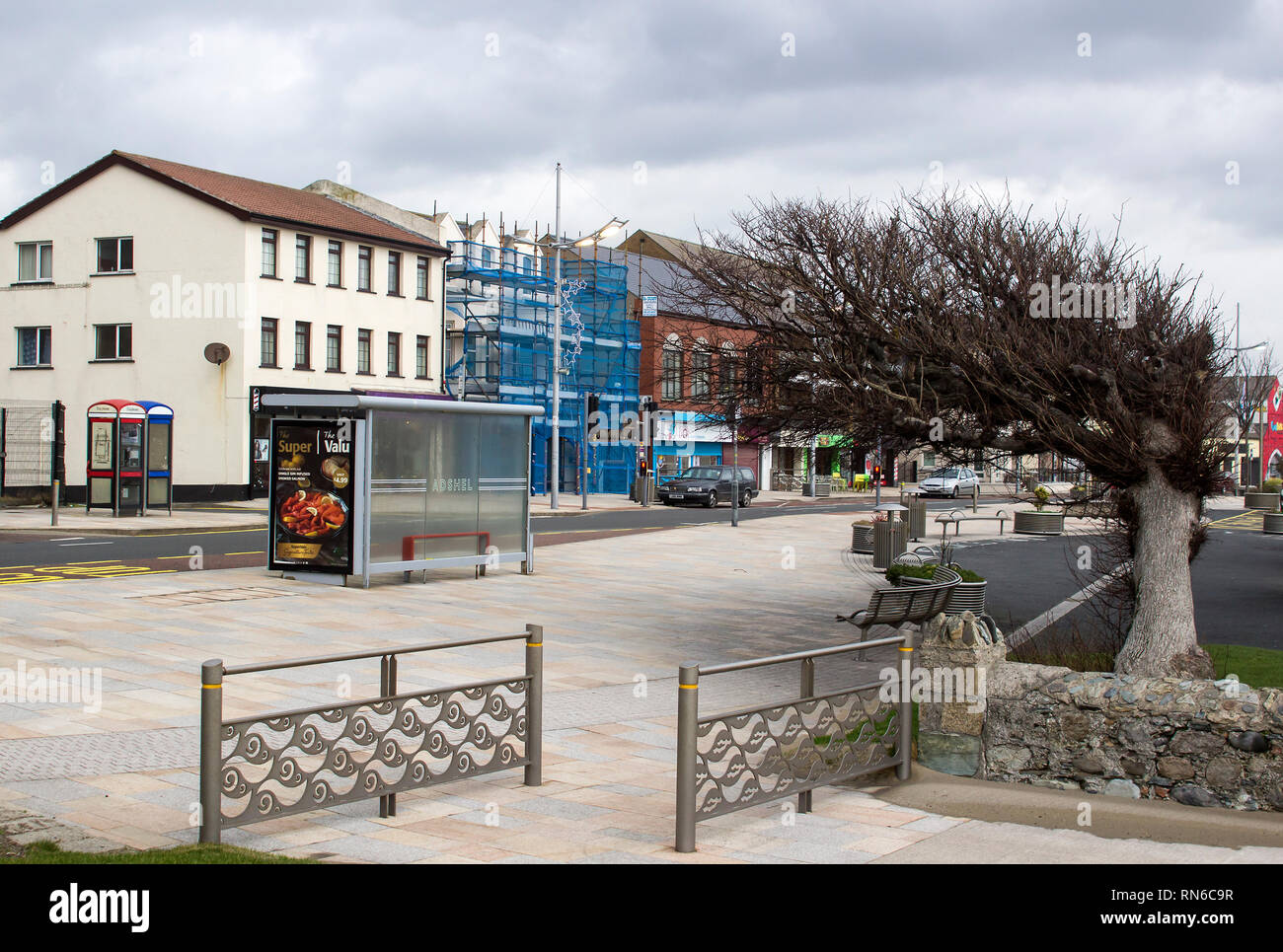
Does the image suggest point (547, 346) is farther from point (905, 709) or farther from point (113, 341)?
point (905, 709)

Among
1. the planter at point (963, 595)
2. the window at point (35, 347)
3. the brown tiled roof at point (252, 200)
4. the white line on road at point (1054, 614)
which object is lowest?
the white line on road at point (1054, 614)

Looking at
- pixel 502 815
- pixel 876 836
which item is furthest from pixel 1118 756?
pixel 502 815

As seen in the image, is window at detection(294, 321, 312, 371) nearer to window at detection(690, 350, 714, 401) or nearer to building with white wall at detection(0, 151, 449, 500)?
building with white wall at detection(0, 151, 449, 500)

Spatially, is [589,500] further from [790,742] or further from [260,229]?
[790,742]

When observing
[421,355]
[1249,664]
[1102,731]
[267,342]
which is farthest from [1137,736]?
[421,355]

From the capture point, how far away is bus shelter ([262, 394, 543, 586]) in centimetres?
1709

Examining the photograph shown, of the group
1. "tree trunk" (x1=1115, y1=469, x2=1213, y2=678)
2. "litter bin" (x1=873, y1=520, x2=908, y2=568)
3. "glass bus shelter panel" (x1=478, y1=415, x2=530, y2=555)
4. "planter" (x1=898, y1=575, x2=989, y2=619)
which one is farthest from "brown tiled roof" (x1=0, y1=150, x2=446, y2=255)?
"tree trunk" (x1=1115, y1=469, x2=1213, y2=678)

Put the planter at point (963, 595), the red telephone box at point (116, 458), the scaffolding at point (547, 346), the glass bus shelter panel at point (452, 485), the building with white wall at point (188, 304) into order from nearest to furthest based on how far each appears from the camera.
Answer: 1. the planter at point (963, 595)
2. the glass bus shelter panel at point (452, 485)
3. the red telephone box at point (116, 458)
4. the building with white wall at point (188, 304)
5. the scaffolding at point (547, 346)

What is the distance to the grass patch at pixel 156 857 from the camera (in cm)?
545

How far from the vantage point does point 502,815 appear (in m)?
6.80

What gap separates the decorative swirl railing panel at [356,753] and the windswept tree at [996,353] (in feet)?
17.3

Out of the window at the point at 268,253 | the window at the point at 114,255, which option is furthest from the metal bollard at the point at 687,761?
the window at the point at 114,255

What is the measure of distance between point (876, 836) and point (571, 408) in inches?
1811

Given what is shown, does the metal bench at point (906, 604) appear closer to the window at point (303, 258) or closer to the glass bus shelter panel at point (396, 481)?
the glass bus shelter panel at point (396, 481)
